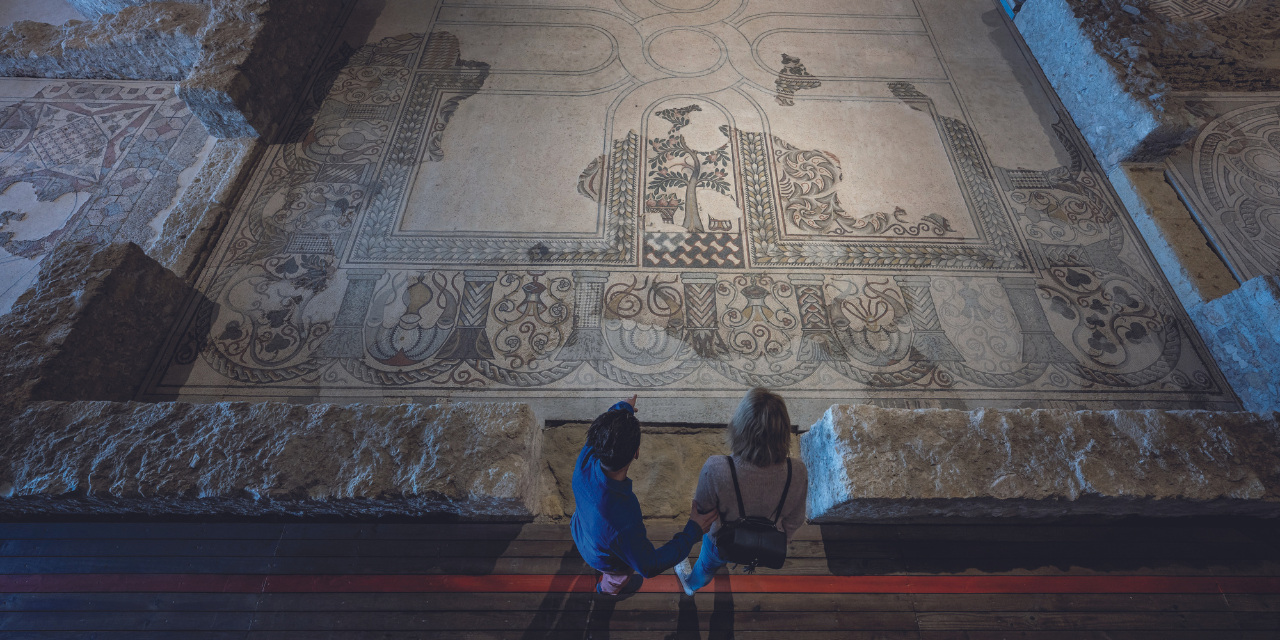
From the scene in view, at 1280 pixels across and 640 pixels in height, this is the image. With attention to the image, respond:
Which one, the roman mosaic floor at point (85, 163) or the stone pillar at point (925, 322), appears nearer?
the stone pillar at point (925, 322)

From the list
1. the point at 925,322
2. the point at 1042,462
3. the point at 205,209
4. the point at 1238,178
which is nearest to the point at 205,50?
the point at 205,209

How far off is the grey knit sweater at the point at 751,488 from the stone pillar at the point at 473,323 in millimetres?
1511

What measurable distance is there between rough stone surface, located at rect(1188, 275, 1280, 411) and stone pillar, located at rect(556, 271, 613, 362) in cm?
303

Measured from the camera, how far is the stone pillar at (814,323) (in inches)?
109

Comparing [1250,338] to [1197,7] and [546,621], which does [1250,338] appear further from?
[546,621]

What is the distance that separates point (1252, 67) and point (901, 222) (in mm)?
2895

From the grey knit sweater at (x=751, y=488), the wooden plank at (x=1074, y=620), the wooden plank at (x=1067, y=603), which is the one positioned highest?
the grey knit sweater at (x=751, y=488)

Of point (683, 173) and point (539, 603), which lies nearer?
point (539, 603)

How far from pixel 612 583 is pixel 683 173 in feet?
7.93

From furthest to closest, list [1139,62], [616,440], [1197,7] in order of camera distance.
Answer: [1197,7]
[1139,62]
[616,440]

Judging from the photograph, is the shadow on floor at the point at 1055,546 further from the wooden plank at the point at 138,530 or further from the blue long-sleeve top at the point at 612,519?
the wooden plank at the point at 138,530

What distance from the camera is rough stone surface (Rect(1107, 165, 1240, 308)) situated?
2.92 metres

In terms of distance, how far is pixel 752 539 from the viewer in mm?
1562

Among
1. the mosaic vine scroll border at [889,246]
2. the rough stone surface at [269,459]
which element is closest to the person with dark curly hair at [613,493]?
the rough stone surface at [269,459]
